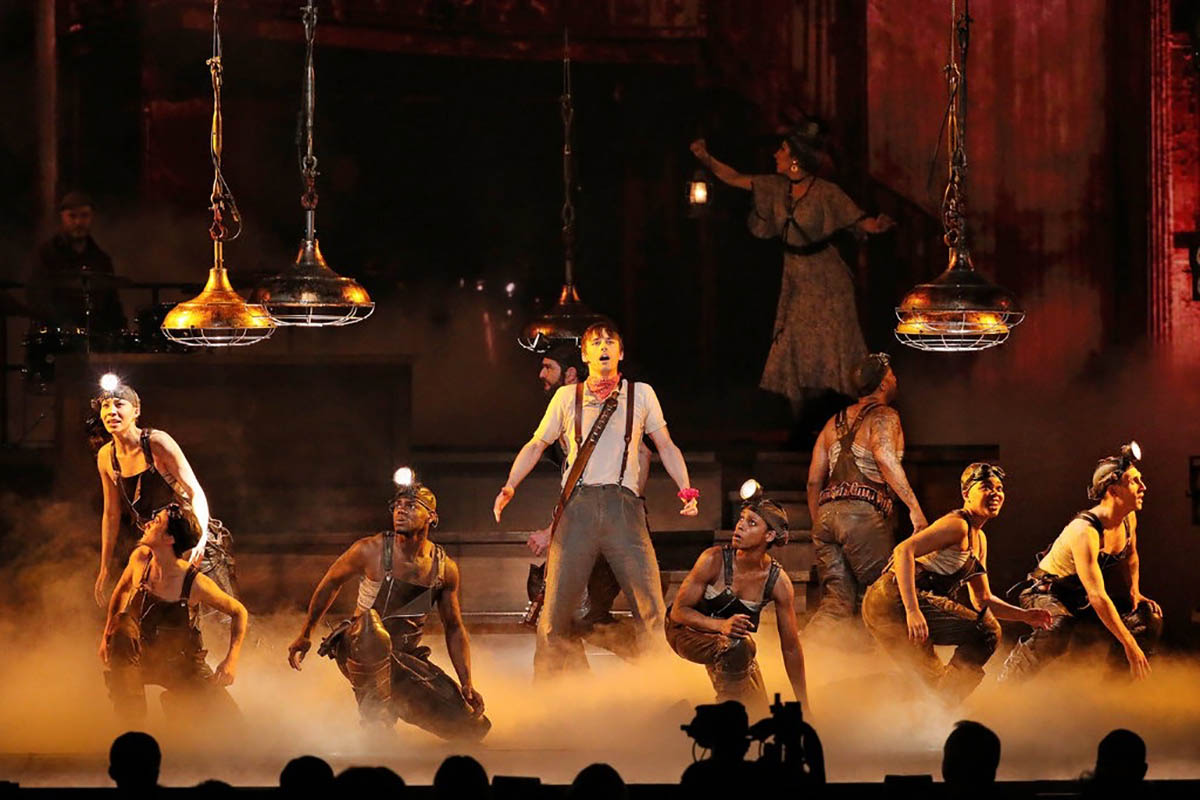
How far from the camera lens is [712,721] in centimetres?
637

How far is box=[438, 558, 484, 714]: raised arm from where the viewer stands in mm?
9305

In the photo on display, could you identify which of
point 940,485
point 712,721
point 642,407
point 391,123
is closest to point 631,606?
point 642,407

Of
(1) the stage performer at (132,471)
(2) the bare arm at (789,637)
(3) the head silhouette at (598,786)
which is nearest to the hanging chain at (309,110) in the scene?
(1) the stage performer at (132,471)

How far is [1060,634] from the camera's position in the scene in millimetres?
10383

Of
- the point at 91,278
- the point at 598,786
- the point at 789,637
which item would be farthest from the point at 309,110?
the point at 598,786

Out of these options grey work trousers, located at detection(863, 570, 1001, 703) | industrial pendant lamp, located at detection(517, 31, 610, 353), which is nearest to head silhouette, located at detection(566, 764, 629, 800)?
grey work trousers, located at detection(863, 570, 1001, 703)

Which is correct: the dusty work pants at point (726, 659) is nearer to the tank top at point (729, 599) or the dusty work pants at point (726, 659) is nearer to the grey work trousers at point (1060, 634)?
the tank top at point (729, 599)

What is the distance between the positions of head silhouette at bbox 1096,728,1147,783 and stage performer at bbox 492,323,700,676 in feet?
14.6

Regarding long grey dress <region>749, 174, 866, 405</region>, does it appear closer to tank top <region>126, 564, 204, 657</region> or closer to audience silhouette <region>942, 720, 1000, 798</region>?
tank top <region>126, 564, 204, 657</region>

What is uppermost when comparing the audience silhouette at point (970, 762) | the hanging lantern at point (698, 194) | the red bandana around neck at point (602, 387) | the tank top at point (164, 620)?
the hanging lantern at point (698, 194)

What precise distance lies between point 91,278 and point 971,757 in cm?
855

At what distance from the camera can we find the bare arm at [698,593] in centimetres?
929

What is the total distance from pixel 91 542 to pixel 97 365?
111cm

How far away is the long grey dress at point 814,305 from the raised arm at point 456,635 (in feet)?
14.9
